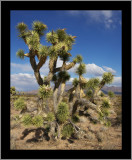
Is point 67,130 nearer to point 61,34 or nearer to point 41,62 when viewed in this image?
point 41,62

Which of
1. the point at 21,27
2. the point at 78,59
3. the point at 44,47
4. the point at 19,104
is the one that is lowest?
the point at 19,104

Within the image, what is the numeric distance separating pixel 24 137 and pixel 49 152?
4.68 meters

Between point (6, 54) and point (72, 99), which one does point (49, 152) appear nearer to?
point (6, 54)

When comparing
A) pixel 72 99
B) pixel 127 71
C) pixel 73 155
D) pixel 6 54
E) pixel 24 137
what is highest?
pixel 6 54

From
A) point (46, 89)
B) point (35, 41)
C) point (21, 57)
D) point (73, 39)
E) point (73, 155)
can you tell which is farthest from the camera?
point (73, 39)

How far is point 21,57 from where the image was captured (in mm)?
5848

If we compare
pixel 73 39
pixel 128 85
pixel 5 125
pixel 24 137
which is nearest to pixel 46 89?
pixel 5 125

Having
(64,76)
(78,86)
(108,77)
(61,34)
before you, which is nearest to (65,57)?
(64,76)

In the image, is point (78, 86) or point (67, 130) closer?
point (67, 130)

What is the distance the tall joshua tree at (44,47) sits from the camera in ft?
17.7

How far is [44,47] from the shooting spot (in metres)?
5.25

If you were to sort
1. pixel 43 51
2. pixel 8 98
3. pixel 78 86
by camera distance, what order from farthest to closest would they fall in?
1. pixel 78 86
2. pixel 43 51
3. pixel 8 98

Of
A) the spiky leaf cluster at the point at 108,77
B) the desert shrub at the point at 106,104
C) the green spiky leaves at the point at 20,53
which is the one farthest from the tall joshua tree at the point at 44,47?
the desert shrub at the point at 106,104

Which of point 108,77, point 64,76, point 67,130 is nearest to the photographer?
point 108,77
